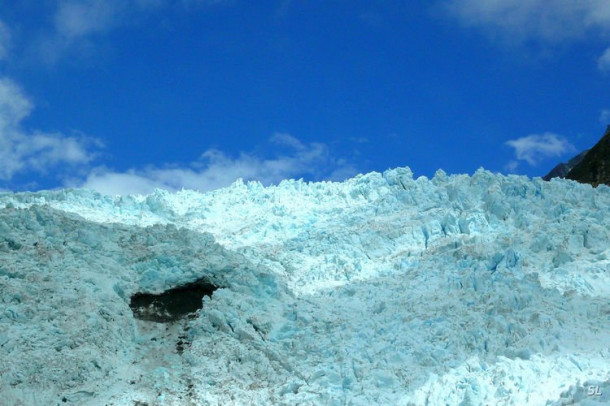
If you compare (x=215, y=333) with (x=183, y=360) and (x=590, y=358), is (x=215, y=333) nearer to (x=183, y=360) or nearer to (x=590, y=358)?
(x=183, y=360)

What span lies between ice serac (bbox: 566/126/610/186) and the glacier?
21.5 m

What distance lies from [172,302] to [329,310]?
3.41m

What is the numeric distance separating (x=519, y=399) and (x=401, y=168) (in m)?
13.4

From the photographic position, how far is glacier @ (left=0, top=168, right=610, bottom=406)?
11.3m

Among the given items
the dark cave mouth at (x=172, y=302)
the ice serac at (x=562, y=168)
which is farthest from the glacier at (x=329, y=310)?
the ice serac at (x=562, y=168)

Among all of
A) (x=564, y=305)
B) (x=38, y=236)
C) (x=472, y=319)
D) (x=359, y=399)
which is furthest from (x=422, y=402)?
(x=38, y=236)

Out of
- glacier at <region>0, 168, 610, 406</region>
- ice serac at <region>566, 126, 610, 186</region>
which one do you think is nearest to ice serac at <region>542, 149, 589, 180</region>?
ice serac at <region>566, 126, 610, 186</region>

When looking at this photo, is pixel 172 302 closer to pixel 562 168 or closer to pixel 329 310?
pixel 329 310

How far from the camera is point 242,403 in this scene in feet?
37.3

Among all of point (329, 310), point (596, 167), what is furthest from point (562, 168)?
point (329, 310)

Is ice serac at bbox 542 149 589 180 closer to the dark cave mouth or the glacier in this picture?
the glacier

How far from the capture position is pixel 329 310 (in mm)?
14203

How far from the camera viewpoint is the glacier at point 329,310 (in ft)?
37.1

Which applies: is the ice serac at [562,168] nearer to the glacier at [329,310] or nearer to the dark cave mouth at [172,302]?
the glacier at [329,310]
